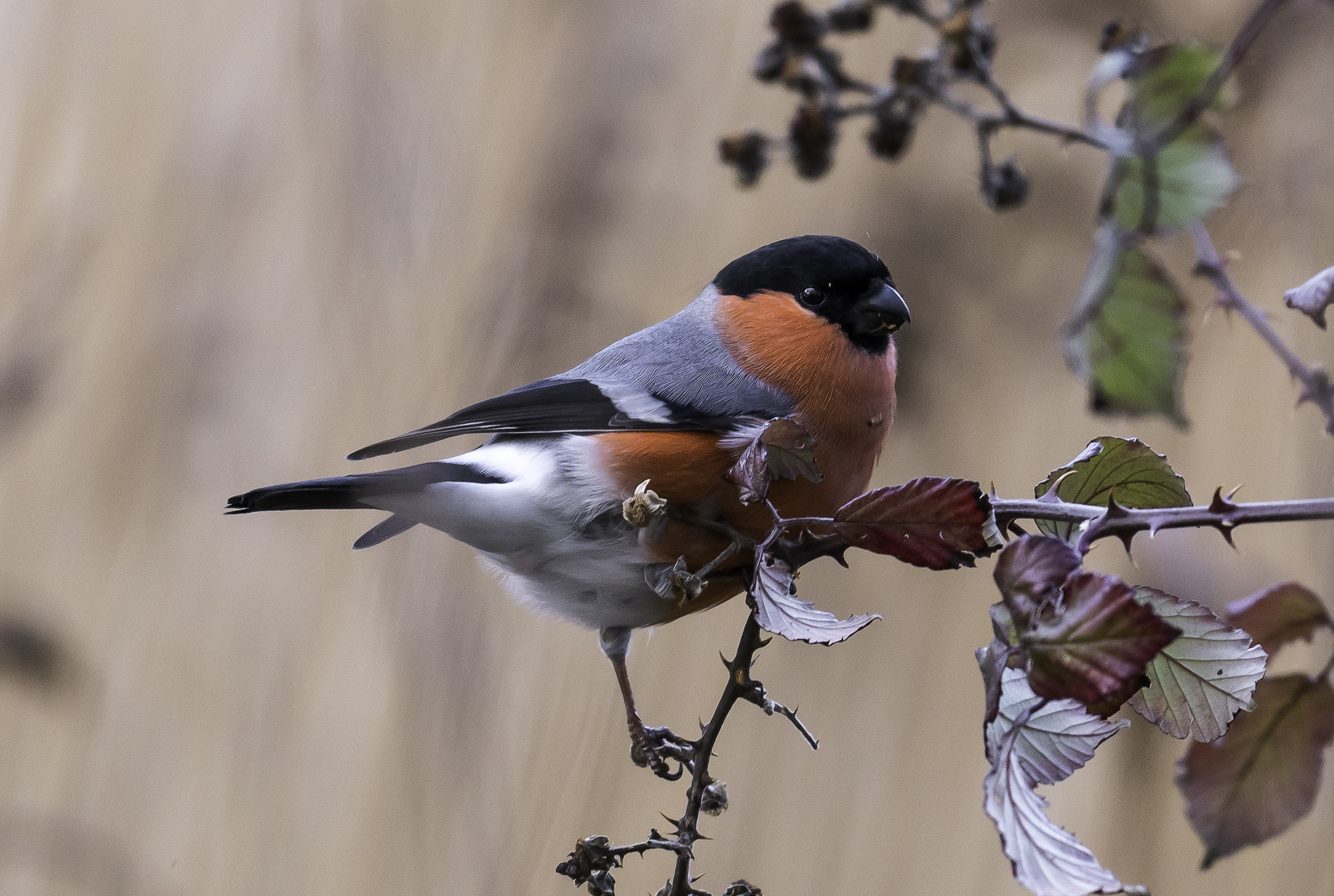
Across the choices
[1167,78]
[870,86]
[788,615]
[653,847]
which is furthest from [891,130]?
[653,847]

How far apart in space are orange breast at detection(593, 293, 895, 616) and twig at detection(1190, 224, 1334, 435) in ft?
1.19

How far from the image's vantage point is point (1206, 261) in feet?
2.21

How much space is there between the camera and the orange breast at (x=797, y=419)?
3.08ft

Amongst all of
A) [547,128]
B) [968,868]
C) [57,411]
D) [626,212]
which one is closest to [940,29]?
[626,212]

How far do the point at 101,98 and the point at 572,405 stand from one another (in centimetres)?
110

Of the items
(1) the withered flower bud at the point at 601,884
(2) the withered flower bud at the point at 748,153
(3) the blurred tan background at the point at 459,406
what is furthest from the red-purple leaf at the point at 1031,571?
(3) the blurred tan background at the point at 459,406

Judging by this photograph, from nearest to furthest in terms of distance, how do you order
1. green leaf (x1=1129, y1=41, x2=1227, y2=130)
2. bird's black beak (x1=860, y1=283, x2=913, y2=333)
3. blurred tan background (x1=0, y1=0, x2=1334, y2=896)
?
green leaf (x1=1129, y1=41, x2=1227, y2=130) → bird's black beak (x1=860, y1=283, x2=913, y2=333) → blurred tan background (x1=0, y1=0, x2=1334, y2=896)

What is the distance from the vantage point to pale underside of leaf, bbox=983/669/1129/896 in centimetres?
39

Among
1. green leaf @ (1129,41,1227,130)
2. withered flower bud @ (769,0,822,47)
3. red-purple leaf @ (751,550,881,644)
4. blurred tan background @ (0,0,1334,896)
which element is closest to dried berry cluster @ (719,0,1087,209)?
withered flower bud @ (769,0,822,47)

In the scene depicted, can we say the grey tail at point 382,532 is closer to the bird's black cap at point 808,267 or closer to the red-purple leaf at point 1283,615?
the bird's black cap at point 808,267

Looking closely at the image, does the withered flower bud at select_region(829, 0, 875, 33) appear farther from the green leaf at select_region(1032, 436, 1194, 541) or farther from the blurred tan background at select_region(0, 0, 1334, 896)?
the blurred tan background at select_region(0, 0, 1334, 896)

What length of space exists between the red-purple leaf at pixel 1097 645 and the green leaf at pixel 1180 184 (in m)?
0.30

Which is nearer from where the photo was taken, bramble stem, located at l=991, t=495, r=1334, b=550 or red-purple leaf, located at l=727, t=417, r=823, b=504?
bramble stem, located at l=991, t=495, r=1334, b=550

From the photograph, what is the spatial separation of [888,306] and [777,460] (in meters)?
0.57
